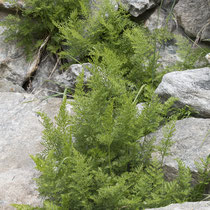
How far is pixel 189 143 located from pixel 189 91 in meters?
0.72

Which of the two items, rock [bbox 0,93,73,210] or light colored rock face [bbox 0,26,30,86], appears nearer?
rock [bbox 0,93,73,210]

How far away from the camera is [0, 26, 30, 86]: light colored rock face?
16.9 feet

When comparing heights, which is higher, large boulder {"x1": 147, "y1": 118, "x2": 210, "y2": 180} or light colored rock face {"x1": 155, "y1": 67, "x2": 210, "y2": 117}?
light colored rock face {"x1": 155, "y1": 67, "x2": 210, "y2": 117}

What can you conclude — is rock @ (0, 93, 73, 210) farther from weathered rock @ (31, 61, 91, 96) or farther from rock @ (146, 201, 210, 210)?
rock @ (146, 201, 210, 210)

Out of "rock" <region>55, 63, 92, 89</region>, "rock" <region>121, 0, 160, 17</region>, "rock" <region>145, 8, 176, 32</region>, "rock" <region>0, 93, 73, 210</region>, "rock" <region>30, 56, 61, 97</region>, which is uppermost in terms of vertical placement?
"rock" <region>121, 0, 160, 17</region>

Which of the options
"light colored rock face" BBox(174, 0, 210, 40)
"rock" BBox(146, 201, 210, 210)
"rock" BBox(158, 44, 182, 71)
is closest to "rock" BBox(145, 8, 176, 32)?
"light colored rock face" BBox(174, 0, 210, 40)

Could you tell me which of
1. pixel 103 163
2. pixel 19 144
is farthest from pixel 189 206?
pixel 19 144

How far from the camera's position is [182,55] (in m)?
4.23

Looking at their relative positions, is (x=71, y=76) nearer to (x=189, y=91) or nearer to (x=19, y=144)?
(x=19, y=144)

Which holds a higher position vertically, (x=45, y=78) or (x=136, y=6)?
(x=136, y=6)

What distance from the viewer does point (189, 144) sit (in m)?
3.01

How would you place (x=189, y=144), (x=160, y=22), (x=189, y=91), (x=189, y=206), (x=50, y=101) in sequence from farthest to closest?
(x=160, y=22) < (x=50, y=101) < (x=189, y=91) < (x=189, y=144) < (x=189, y=206)

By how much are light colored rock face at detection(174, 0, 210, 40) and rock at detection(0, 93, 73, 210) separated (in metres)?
2.38

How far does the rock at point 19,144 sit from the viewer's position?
9.48ft
